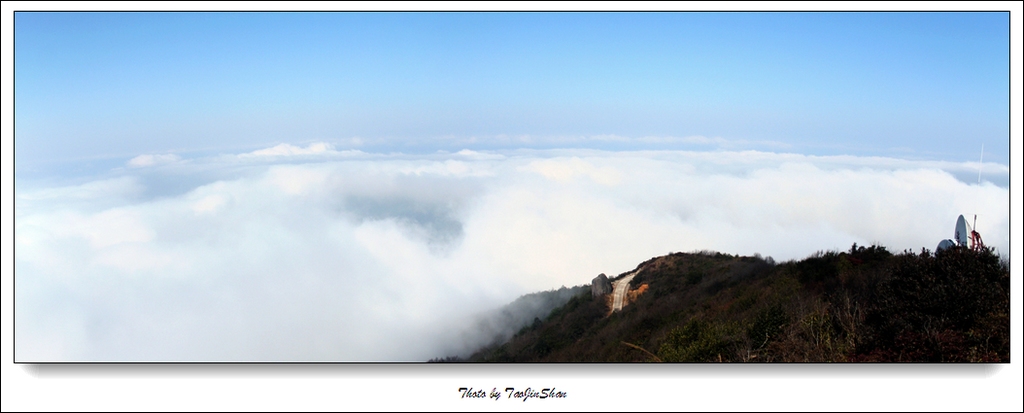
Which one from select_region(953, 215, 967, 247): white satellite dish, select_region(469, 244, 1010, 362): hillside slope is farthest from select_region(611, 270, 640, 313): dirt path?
select_region(953, 215, 967, 247): white satellite dish

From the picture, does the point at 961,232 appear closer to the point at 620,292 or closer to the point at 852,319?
the point at 852,319

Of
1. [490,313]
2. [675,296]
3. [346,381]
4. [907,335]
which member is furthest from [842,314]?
[490,313]

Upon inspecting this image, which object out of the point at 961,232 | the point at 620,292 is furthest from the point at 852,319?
the point at 620,292

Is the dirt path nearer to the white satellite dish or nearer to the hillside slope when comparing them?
the hillside slope

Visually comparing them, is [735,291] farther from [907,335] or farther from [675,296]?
[907,335]

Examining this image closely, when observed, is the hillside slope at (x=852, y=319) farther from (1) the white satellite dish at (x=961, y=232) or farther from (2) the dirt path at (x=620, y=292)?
(2) the dirt path at (x=620, y=292)

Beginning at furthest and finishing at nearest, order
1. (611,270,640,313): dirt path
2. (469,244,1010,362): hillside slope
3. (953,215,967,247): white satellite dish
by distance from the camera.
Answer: (611,270,640,313): dirt path → (953,215,967,247): white satellite dish → (469,244,1010,362): hillside slope

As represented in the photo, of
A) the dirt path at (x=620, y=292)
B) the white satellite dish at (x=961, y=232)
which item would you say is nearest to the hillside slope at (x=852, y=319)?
the white satellite dish at (x=961, y=232)
